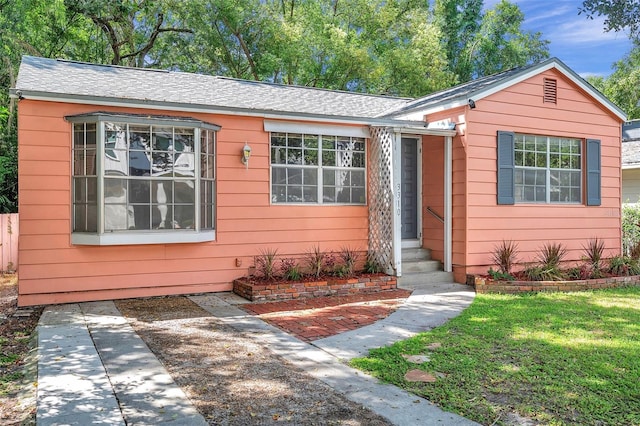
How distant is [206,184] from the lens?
789 cm

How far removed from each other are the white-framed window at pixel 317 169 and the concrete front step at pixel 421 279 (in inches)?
67.0

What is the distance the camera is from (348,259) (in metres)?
8.59

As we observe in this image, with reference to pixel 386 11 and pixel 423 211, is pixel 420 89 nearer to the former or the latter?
pixel 386 11

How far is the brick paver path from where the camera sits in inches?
230

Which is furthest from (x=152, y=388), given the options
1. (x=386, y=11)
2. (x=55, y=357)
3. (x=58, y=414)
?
(x=386, y=11)

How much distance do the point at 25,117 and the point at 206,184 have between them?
272 cm

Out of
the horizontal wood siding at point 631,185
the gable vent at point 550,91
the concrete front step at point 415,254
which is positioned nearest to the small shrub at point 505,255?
the concrete front step at point 415,254

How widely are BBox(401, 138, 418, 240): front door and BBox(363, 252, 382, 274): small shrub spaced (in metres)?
1.10

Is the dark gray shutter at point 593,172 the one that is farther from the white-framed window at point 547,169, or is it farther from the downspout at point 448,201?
the downspout at point 448,201

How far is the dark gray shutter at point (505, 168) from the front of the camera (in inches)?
360

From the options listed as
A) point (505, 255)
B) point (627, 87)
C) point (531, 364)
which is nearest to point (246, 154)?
point (505, 255)

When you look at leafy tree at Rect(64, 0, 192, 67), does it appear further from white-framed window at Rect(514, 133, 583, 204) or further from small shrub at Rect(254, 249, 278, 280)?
white-framed window at Rect(514, 133, 583, 204)

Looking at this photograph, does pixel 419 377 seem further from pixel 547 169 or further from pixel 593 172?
pixel 593 172

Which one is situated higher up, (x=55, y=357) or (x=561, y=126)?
(x=561, y=126)
